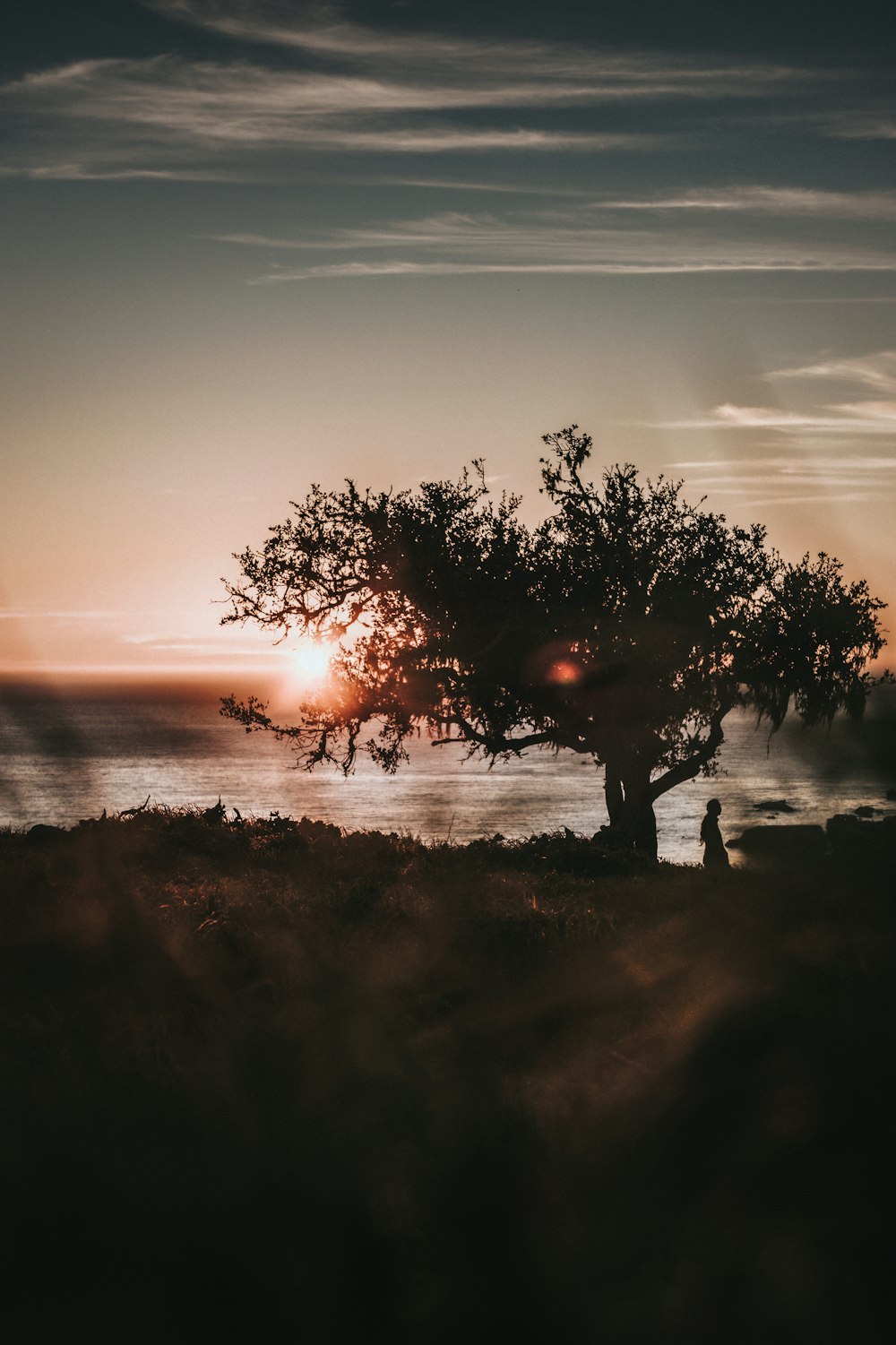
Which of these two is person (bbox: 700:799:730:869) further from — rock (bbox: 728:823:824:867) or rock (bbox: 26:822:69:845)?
rock (bbox: 728:823:824:867)

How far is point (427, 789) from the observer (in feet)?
410

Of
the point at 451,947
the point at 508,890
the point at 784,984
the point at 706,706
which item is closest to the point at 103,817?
the point at 508,890

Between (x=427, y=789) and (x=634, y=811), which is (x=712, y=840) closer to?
(x=634, y=811)

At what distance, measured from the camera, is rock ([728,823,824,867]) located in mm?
62438

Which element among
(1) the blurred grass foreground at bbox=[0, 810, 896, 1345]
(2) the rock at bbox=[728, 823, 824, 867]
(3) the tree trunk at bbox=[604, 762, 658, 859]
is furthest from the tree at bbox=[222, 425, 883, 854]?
(2) the rock at bbox=[728, 823, 824, 867]

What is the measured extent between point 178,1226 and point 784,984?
6.72m

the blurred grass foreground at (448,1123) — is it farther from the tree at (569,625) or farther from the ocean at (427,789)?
the ocean at (427,789)

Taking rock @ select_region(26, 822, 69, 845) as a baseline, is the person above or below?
below

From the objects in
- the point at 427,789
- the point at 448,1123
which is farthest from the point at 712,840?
the point at 427,789

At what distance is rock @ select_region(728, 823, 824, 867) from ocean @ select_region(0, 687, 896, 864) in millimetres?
3538

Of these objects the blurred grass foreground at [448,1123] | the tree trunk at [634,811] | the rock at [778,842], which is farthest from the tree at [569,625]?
the rock at [778,842]

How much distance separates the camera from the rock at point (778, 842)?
62.4 m

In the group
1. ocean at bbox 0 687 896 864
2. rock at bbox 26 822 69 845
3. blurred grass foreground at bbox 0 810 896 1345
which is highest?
rock at bbox 26 822 69 845

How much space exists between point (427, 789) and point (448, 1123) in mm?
116012
